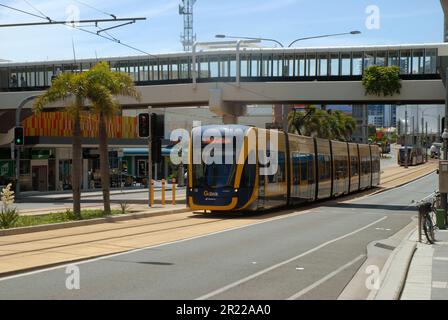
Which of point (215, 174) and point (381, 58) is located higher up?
point (381, 58)

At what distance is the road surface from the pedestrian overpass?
17981 mm

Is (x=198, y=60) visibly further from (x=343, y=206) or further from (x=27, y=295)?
(x=27, y=295)

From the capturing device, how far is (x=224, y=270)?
11492 millimetres

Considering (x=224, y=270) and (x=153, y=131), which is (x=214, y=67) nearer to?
(x=153, y=131)

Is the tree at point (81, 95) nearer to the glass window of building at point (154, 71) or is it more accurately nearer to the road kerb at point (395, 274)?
the road kerb at point (395, 274)

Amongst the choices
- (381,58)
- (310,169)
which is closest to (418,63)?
(381,58)

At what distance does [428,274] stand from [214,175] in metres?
13.6

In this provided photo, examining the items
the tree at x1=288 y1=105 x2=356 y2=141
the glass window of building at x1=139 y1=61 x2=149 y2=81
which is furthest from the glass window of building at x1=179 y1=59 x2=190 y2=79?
the tree at x1=288 y1=105 x2=356 y2=141

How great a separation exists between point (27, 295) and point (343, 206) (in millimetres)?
24904

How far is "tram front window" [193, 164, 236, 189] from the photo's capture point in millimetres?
23734

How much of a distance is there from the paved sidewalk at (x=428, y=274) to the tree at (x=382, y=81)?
19815 mm

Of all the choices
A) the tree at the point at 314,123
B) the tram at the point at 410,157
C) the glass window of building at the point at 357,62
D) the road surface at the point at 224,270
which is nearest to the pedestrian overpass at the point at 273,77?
the glass window of building at the point at 357,62

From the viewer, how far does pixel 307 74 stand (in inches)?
1570
